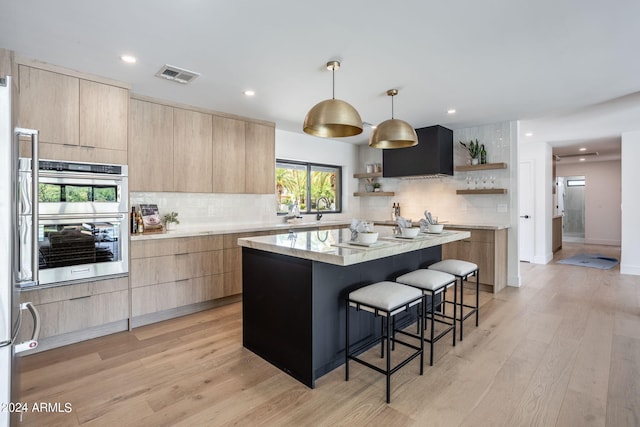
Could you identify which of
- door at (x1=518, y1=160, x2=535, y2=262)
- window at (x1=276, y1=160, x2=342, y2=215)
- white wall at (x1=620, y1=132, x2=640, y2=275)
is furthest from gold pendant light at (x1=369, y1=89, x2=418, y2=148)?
door at (x1=518, y1=160, x2=535, y2=262)

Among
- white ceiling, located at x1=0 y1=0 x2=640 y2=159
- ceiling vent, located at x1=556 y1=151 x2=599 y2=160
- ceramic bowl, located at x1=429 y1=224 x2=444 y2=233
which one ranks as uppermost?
ceiling vent, located at x1=556 y1=151 x2=599 y2=160

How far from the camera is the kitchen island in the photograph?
2188 millimetres

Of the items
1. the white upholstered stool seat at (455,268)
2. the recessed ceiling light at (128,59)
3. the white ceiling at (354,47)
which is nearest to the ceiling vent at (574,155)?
the white ceiling at (354,47)

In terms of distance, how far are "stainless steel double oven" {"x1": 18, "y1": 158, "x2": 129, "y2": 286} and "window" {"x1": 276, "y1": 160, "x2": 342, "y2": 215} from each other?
2.62 m

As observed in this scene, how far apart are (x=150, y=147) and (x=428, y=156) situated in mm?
3857

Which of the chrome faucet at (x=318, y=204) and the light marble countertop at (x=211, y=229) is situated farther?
the chrome faucet at (x=318, y=204)

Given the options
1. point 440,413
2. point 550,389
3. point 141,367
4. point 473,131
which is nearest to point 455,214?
point 473,131

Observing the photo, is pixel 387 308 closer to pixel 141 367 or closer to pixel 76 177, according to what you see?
pixel 141 367

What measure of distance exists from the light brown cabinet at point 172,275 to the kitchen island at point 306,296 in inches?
45.5

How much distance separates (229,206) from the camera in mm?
4680

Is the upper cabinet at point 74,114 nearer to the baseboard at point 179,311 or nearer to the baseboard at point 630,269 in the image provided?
the baseboard at point 179,311

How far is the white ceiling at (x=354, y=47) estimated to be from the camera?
2049mm

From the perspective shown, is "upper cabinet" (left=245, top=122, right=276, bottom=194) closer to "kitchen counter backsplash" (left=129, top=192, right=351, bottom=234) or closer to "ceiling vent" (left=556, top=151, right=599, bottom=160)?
"kitchen counter backsplash" (left=129, top=192, right=351, bottom=234)

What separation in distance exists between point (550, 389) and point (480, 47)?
2.51 metres
